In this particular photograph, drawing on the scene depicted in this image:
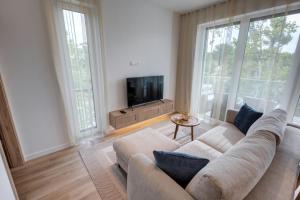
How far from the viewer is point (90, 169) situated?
203 centimetres

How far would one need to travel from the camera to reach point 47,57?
2.10 meters

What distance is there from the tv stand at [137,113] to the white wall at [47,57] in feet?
0.91

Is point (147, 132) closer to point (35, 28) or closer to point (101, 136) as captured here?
point (101, 136)

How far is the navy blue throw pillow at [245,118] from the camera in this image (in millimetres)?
2049

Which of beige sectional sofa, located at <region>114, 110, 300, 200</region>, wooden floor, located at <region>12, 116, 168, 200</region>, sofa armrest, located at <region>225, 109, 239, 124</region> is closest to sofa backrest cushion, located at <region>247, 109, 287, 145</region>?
beige sectional sofa, located at <region>114, 110, 300, 200</region>

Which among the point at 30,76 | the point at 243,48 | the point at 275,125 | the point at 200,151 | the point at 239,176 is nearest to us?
the point at 239,176

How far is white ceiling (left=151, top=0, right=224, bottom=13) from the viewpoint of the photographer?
2.93 m

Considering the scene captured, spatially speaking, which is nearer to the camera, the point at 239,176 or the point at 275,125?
the point at 239,176

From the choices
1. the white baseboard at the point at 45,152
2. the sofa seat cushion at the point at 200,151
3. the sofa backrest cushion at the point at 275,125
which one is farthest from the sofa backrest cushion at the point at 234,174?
the white baseboard at the point at 45,152

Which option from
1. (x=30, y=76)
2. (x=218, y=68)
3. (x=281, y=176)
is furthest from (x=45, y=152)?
(x=218, y=68)

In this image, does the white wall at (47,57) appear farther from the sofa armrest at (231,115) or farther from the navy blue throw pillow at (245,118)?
the navy blue throw pillow at (245,118)

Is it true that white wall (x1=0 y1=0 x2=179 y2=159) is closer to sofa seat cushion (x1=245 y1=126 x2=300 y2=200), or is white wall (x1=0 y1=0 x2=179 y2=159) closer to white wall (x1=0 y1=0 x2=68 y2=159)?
white wall (x1=0 y1=0 x2=68 y2=159)

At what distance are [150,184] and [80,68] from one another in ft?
7.21

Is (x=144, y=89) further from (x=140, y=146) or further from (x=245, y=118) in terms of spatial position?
(x=245, y=118)
